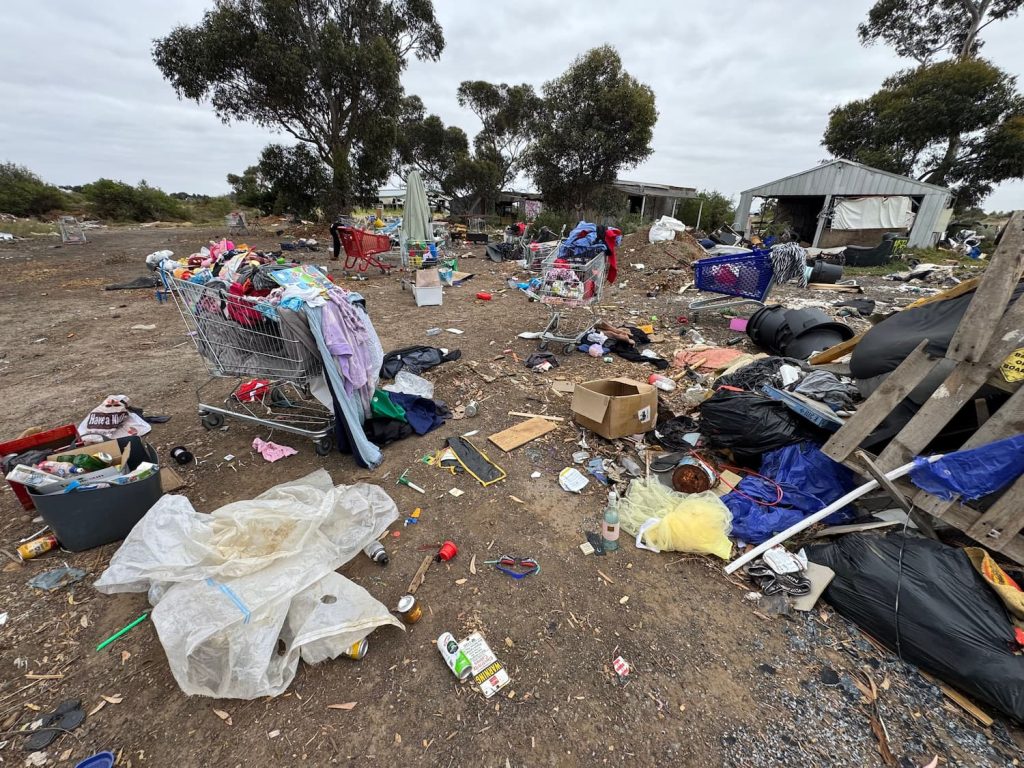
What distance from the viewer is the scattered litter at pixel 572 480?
2883 millimetres

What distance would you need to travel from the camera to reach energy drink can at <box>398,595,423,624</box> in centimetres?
191

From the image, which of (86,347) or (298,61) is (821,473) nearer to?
(86,347)

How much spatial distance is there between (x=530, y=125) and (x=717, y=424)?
32017 mm

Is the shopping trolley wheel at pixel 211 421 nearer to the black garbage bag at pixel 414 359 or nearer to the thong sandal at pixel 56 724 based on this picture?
the black garbage bag at pixel 414 359

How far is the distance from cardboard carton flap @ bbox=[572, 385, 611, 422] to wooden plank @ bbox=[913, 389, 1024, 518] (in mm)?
1859

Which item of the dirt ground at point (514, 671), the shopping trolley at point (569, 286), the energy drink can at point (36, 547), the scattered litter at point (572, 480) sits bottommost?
the dirt ground at point (514, 671)

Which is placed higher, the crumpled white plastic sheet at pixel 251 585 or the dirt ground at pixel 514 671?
the crumpled white plastic sheet at pixel 251 585

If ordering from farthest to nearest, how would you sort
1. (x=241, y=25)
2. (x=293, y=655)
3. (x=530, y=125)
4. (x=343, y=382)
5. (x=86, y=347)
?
(x=530, y=125) → (x=241, y=25) → (x=86, y=347) → (x=343, y=382) → (x=293, y=655)

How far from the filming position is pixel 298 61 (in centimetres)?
1440

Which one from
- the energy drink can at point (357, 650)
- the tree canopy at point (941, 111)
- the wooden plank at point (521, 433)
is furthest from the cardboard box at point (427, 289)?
the tree canopy at point (941, 111)

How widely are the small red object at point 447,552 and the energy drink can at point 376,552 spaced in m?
0.30

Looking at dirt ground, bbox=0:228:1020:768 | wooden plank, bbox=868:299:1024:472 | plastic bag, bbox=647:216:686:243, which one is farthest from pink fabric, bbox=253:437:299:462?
plastic bag, bbox=647:216:686:243

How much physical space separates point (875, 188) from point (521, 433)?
19.1 m

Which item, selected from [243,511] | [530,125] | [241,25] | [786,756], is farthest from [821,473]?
[530,125]
